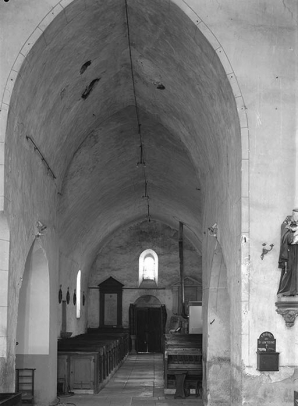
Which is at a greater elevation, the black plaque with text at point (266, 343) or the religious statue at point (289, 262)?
the religious statue at point (289, 262)

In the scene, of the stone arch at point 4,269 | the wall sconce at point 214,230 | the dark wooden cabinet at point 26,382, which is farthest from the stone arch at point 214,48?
the dark wooden cabinet at point 26,382

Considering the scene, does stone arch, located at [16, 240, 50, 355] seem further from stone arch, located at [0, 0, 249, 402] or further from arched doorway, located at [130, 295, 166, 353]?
arched doorway, located at [130, 295, 166, 353]

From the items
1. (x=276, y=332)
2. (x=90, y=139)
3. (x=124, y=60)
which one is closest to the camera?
(x=276, y=332)

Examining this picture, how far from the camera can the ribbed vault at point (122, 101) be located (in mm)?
11750

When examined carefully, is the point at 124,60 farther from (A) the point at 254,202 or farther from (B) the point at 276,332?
(B) the point at 276,332

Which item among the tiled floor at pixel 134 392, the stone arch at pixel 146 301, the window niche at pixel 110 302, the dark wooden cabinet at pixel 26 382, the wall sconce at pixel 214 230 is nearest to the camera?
the wall sconce at pixel 214 230

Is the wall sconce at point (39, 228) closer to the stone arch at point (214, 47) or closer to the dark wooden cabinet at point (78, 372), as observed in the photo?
the stone arch at point (214, 47)

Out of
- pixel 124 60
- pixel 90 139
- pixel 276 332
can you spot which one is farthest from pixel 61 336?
pixel 276 332

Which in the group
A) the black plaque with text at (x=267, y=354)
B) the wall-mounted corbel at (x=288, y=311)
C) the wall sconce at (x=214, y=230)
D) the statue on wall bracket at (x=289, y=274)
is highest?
the wall sconce at (x=214, y=230)

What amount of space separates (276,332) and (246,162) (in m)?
2.53

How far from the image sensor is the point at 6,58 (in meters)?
11.0

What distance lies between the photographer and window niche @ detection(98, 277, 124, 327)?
3253 centimetres

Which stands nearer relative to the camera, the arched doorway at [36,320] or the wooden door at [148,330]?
the arched doorway at [36,320]

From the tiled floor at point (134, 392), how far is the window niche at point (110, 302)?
6.35m
